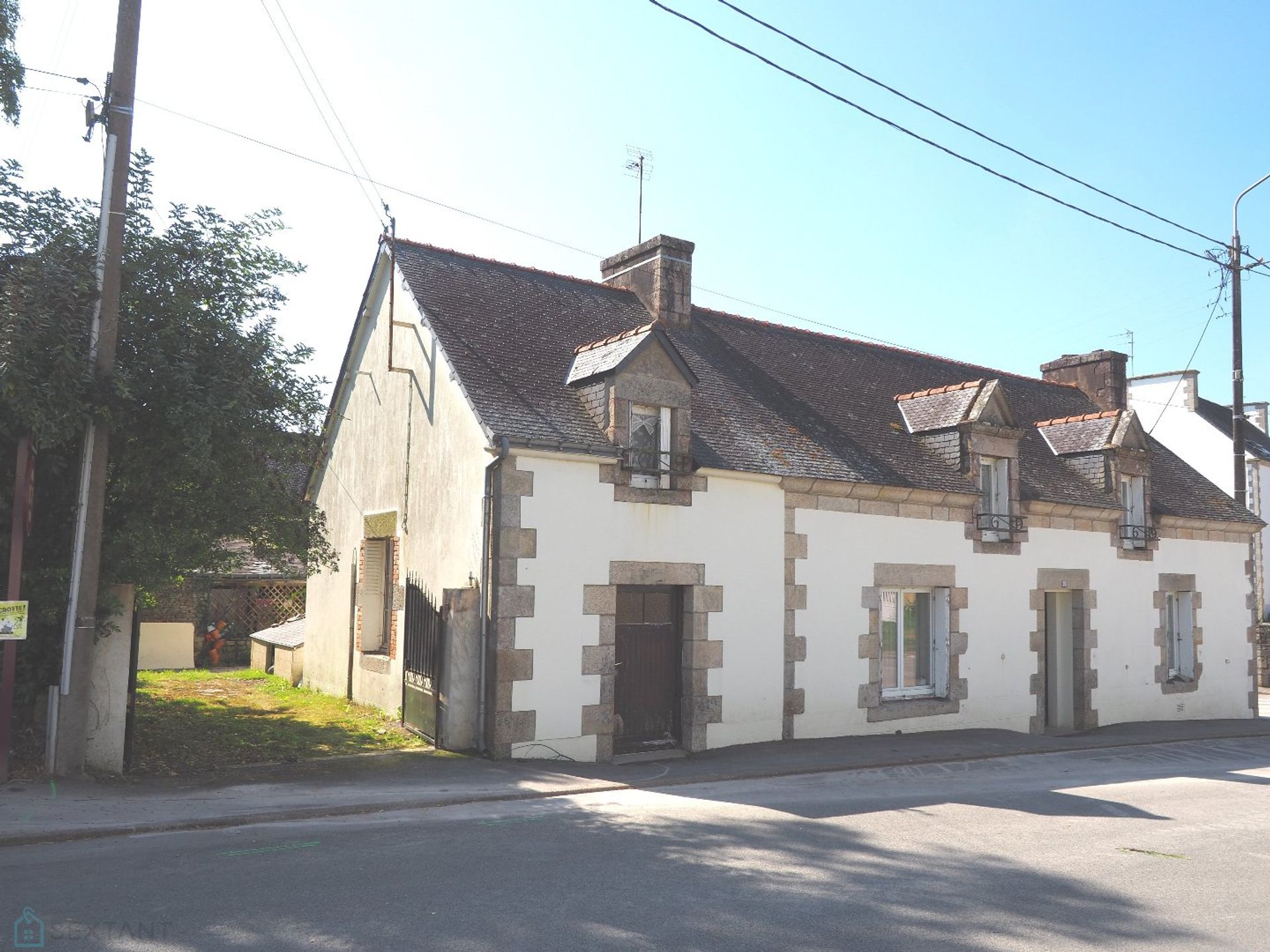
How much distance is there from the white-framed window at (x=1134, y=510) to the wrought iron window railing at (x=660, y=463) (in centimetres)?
1021

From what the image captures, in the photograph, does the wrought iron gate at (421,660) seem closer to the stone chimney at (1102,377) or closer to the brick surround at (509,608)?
the brick surround at (509,608)

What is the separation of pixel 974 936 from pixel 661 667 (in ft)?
22.6

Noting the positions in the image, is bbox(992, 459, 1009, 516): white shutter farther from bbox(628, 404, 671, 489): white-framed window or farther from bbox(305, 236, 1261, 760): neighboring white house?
bbox(628, 404, 671, 489): white-framed window

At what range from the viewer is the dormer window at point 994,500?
15531mm

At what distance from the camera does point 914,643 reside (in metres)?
14.9

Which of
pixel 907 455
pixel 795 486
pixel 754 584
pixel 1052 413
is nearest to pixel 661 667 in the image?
pixel 754 584

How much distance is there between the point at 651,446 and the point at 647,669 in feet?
9.21

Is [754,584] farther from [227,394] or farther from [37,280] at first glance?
[37,280]

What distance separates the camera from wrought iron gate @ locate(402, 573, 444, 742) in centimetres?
1141

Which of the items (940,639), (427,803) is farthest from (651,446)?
(940,639)

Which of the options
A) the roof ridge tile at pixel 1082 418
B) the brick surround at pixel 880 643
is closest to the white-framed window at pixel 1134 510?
the roof ridge tile at pixel 1082 418

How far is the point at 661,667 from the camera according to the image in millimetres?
12188

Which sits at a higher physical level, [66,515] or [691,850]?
[66,515]

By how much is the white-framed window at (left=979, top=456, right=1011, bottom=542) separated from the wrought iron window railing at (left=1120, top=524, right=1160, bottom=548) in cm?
338
